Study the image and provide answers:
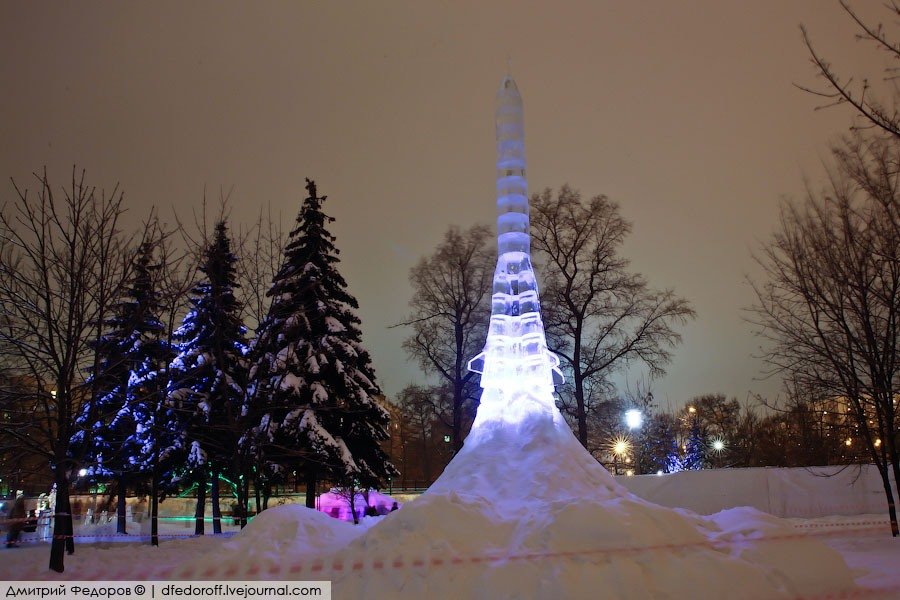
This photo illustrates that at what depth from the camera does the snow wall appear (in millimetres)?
20375

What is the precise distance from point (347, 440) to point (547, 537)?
13.4 m

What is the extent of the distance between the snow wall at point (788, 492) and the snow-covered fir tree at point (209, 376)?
12321 millimetres

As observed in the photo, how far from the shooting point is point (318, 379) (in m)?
20.9

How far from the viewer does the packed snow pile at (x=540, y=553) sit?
8.08 meters

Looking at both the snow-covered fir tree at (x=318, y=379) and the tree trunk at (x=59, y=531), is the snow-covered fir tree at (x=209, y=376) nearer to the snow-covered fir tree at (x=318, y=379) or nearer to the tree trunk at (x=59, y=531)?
the snow-covered fir tree at (x=318, y=379)

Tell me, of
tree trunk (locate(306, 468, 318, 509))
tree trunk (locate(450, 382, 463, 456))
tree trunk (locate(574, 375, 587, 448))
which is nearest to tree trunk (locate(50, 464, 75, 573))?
tree trunk (locate(306, 468, 318, 509))

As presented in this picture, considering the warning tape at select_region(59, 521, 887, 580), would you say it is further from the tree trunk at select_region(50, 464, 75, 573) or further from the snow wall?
the snow wall

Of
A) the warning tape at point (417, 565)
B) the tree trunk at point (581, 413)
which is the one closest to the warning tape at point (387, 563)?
the warning tape at point (417, 565)

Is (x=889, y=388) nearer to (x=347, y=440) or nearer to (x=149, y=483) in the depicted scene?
(x=347, y=440)

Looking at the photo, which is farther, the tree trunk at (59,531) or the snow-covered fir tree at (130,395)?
the snow-covered fir tree at (130,395)

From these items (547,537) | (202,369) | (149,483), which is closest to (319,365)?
(202,369)

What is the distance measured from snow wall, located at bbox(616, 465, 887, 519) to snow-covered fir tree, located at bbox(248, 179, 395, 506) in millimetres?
8352

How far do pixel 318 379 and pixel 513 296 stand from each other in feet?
27.0

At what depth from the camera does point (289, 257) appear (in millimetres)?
22219
